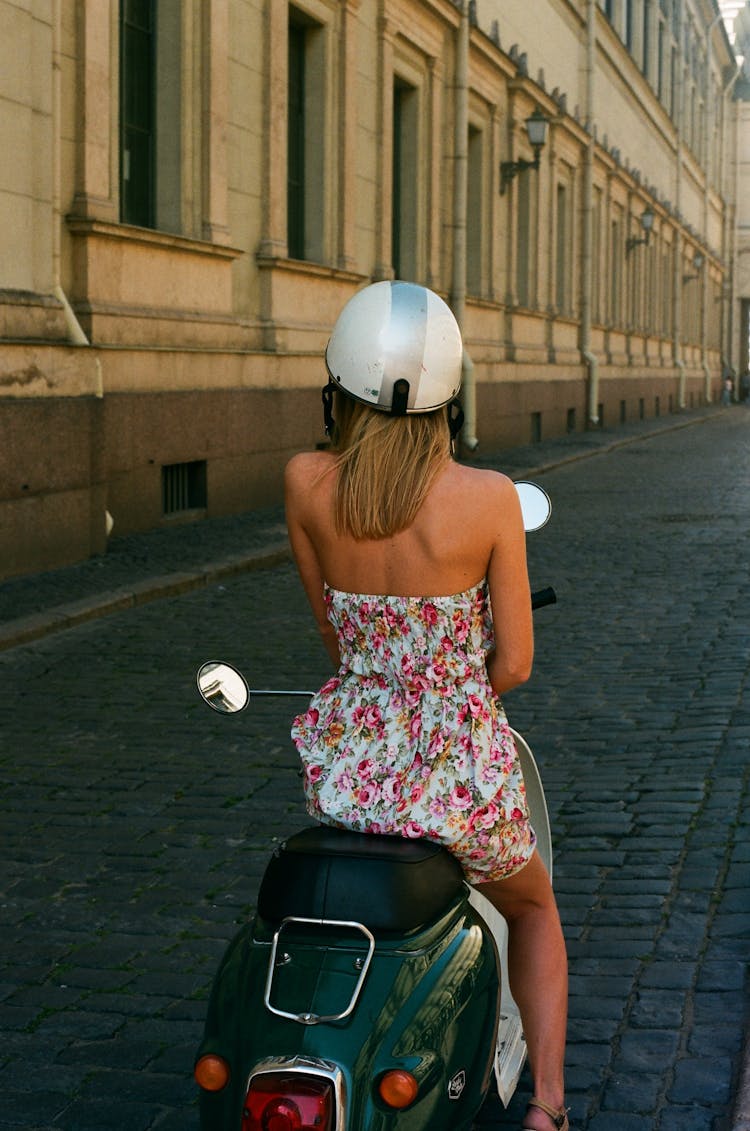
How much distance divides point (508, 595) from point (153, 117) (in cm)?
1288

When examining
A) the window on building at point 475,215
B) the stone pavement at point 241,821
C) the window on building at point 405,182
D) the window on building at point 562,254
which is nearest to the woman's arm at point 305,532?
the stone pavement at point 241,821

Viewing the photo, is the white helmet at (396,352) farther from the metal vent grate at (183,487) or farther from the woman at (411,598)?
the metal vent grate at (183,487)

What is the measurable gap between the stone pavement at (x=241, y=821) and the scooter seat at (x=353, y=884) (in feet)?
3.31

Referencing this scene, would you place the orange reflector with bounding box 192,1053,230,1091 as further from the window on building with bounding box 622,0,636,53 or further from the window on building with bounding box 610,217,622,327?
the window on building with bounding box 622,0,636,53

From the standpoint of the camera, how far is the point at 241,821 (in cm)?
555

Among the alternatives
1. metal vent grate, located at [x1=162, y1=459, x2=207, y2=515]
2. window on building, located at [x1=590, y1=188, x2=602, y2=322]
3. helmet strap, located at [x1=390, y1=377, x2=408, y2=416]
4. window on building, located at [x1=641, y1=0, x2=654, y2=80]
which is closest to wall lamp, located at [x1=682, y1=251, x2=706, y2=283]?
window on building, located at [x1=641, y1=0, x2=654, y2=80]

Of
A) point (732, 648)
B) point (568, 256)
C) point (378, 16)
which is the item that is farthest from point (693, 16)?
point (732, 648)

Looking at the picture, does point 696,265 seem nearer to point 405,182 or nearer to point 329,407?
→ point 405,182

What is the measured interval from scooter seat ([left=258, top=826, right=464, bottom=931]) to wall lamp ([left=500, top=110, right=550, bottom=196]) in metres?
25.7

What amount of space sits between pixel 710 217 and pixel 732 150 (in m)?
7.42

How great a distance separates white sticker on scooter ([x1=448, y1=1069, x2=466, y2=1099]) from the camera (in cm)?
249

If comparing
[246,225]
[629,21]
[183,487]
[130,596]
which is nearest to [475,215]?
[246,225]

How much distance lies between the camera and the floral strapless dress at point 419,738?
2.69 metres

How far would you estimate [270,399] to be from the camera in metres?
16.4
